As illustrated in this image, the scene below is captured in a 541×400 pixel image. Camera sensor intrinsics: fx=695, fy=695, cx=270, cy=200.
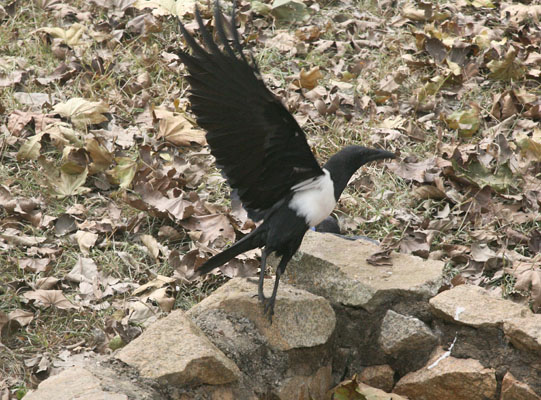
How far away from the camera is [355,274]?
2.92m

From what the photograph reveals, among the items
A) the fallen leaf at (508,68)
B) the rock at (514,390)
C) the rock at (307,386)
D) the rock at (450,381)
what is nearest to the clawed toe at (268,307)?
the rock at (307,386)

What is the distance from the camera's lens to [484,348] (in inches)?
105

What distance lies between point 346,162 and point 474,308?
80cm

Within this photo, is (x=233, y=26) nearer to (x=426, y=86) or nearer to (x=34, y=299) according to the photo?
(x=34, y=299)

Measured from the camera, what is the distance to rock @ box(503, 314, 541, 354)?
249 cm

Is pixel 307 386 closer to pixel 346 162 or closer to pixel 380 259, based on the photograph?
pixel 380 259

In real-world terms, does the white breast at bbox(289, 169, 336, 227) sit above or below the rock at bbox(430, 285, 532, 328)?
above

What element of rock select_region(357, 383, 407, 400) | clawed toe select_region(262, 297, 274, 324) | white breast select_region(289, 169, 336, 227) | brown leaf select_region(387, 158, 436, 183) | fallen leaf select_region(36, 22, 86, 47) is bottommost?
Answer: rock select_region(357, 383, 407, 400)

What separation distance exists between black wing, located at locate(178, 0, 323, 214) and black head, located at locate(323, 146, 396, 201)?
0.16 metres

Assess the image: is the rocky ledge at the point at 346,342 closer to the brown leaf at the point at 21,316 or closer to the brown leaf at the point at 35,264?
the brown leaf at the point at 21,316

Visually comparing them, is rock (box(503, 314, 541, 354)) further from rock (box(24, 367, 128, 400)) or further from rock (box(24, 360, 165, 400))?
rock (box(24, 367, 128, 400))

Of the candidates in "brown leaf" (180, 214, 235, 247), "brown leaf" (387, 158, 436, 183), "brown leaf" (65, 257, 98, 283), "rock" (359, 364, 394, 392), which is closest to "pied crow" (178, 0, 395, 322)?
"rock" (359, 364, 394, 392)

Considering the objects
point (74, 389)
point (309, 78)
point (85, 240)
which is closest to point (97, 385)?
point (74, 389)

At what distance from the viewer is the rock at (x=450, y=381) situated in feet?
8.66
